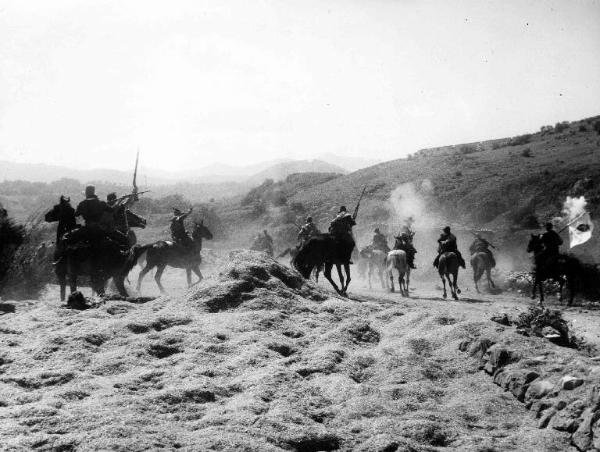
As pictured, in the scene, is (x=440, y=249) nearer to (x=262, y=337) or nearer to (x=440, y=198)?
(x=262, y=337)

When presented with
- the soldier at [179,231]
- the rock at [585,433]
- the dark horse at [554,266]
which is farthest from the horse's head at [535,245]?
the rock at [585,433]

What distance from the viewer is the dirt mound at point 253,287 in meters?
9.39

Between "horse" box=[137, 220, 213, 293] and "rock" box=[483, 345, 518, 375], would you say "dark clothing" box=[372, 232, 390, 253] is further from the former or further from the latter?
"rock" box=[483, 345, 518, 375]

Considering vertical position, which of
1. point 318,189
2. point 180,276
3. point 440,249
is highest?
point 318,189

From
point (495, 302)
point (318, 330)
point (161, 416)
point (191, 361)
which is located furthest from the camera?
point (495, 302)

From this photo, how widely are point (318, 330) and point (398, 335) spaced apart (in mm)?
1154

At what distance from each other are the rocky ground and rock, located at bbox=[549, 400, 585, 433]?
1 cm

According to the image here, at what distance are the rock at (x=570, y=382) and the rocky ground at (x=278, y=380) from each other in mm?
10

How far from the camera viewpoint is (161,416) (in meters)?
5.41

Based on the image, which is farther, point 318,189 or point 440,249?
point 318,189

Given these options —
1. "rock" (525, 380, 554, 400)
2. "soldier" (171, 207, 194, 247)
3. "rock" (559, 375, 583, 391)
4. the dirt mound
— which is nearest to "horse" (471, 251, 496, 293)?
"soldier" (171, 207, 194, 247)

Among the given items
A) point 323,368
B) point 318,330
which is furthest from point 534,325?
point 323,368

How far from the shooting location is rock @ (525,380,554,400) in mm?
6188

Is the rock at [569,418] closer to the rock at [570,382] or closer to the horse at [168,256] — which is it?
the rock at [570,382]
